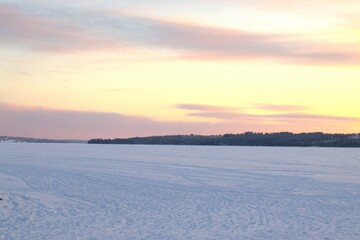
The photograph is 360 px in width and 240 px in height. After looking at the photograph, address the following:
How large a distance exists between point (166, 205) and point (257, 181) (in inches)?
388

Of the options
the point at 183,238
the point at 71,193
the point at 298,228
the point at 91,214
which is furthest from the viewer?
the point at 71,193

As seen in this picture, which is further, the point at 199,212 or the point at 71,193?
the point at 71,193

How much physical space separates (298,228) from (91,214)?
241 inches

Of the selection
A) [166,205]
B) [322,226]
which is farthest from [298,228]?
[166,205]

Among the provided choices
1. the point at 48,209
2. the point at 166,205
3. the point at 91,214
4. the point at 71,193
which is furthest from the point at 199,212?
the point at 71,193

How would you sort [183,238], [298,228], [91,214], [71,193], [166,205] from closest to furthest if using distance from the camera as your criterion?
1. [183,238]
2. [298,228]
3. [91,214]
4. [166,205]
5. [71,193]

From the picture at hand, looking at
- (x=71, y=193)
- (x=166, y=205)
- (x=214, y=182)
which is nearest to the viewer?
(x=166, y=205)

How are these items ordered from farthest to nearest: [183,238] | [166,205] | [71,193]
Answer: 1. [71,193]
2. [166,205]
3. [183,238]

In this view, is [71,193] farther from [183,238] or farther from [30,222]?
[183,238]

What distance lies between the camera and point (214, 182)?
25484 mm

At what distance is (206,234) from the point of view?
1239 centimetres

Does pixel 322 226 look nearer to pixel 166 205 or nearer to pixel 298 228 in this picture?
pixel 298 228

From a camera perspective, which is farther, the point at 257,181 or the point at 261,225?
the point at 257,181

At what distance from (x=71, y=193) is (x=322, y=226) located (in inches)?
424
